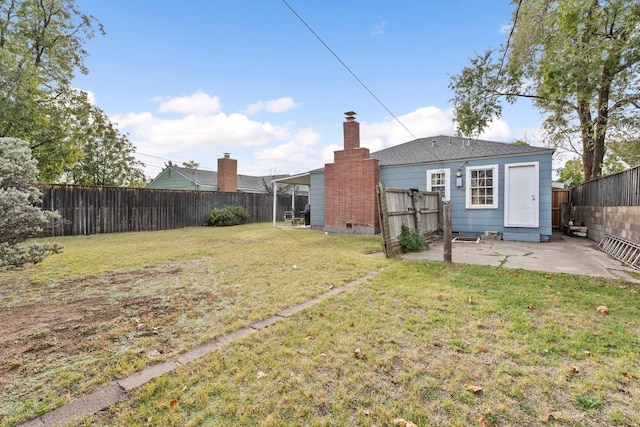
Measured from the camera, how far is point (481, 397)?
2006 millimetres

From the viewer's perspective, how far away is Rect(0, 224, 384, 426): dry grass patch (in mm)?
2301

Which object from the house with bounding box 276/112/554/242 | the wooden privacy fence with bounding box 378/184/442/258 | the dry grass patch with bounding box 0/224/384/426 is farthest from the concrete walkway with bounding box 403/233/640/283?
the dry grass patch with bounding box 0/224/384/426

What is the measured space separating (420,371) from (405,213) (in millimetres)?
6178

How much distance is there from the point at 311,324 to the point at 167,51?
12441mm

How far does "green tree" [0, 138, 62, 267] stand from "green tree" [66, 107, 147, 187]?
68.8 ft

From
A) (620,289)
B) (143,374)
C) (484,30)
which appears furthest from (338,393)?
(484,30)

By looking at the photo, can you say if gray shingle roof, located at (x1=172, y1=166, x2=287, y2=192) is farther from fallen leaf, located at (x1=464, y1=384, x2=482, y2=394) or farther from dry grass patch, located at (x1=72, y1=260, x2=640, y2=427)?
fallen leaf, located at (x1=464, y1=384, x2=482, y2=394)

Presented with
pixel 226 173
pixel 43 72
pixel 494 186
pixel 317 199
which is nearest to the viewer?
pixel 494 186

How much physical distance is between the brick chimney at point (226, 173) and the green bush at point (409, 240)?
18.3m

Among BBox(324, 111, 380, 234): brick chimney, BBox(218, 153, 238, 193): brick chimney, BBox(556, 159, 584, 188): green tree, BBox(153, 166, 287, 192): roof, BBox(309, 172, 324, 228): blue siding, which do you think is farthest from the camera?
BBox(153, 166, 287, 192): roof

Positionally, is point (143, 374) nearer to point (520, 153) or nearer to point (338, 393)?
point (338, 393)

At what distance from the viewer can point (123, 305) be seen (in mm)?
3869

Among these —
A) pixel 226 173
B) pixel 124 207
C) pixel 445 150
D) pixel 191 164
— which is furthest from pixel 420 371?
pixel 191 164

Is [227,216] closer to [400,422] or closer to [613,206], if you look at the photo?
[613,206]
